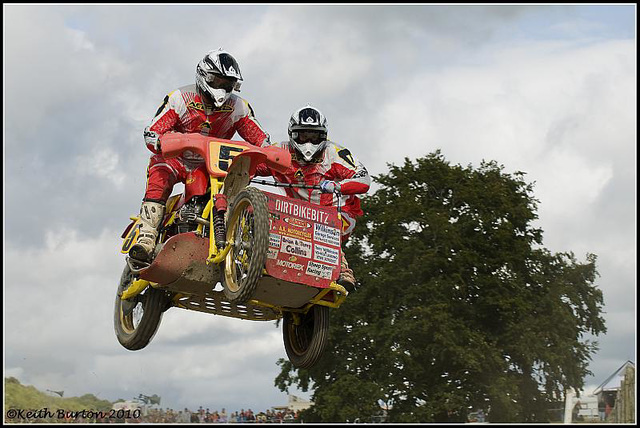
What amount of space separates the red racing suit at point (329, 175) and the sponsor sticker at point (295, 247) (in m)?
1.76

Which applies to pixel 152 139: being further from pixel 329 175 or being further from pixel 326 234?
pixel 326 234

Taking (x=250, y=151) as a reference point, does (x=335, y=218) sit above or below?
below

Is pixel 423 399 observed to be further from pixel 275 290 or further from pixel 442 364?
pixel 275 290

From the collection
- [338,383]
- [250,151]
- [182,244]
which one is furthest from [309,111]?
[338,383]

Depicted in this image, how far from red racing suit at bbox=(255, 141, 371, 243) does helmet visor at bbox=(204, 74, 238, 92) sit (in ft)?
3.80

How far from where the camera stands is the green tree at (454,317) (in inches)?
1345

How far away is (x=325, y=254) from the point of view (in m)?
12.4

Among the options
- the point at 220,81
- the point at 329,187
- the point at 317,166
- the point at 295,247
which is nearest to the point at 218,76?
the point at 220,81

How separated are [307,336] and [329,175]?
2.42m

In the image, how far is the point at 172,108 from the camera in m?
14.0

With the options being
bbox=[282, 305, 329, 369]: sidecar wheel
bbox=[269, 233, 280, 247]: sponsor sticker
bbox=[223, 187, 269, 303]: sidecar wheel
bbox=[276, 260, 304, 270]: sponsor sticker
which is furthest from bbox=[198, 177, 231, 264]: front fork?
bbox=[282, 305, 329, 369]: sidecar wheel

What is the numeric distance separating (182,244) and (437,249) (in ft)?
79.1

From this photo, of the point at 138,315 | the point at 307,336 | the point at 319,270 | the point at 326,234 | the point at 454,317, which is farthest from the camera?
the point at 454,317

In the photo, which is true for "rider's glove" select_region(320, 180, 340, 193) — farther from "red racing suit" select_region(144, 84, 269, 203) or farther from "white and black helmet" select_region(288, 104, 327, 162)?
"red racing suit" select_region(144, 84, 269, 203)
